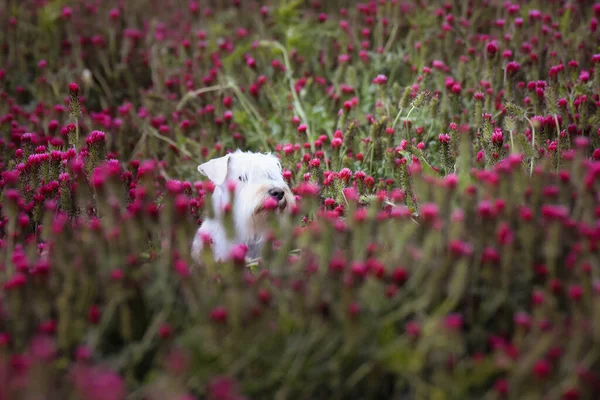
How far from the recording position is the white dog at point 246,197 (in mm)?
3318

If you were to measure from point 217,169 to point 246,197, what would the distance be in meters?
0.34

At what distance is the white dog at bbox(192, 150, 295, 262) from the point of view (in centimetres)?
332

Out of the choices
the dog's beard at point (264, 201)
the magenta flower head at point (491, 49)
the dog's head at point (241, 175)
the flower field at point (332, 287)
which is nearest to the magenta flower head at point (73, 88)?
the flower field at point (332, 287)

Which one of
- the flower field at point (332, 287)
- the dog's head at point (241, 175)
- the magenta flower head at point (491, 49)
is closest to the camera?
the flower field at point (332, 287)

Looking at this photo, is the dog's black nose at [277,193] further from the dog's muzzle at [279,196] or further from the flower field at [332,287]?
the flower field at [332,287]

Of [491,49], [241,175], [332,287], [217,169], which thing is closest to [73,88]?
[217,169]

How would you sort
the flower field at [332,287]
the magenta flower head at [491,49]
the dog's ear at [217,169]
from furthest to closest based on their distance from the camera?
the magenta flower head at [491,49], the dog's ear at [217,169], the flower field at [332,287]

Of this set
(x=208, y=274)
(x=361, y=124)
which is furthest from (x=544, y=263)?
(x=361, y=124)

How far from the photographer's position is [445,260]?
86.3 inches

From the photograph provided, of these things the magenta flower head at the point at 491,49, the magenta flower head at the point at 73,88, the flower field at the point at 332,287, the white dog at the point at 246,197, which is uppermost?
the magenta flower head at the point at 73,88

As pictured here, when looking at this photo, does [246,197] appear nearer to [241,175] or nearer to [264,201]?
[264,201]

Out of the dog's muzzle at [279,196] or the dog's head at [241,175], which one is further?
the dog's head at [241,175]

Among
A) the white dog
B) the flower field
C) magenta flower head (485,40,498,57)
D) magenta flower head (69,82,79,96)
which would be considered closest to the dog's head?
the white dog

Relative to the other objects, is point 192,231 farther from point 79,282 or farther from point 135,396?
point 135,396
